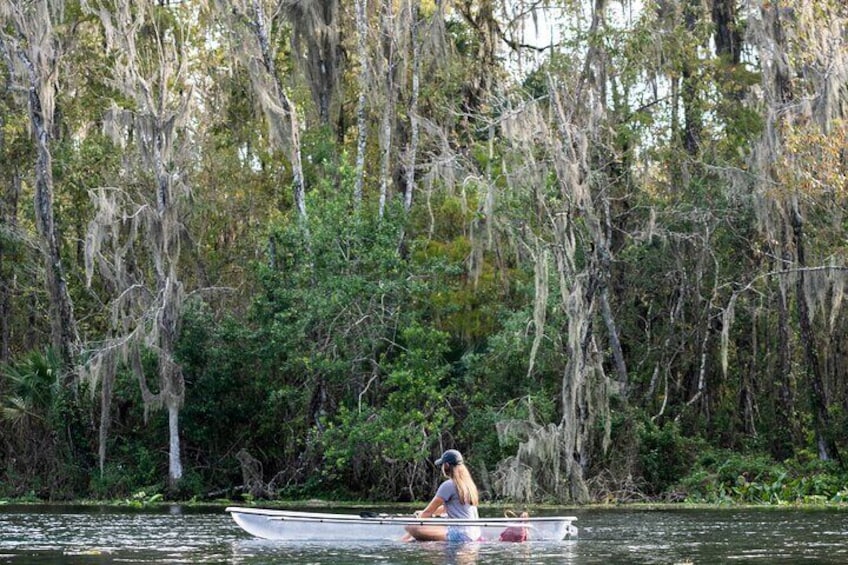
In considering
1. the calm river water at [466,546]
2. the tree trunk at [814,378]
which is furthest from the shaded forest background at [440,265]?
the calm river water at [466,546]

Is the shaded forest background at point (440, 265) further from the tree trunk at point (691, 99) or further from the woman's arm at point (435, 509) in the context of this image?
the woman's arm at point (435, 509)

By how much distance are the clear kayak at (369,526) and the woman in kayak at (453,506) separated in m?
0.09

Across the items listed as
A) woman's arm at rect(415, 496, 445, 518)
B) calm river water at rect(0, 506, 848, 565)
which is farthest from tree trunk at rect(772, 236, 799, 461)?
woman's arm at rect(415, 496, 445, 518)

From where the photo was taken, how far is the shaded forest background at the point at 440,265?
29.9 meters

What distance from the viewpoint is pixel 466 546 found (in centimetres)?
1894

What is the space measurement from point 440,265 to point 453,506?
1254 cm

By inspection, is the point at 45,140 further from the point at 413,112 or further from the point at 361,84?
the point at 413,112

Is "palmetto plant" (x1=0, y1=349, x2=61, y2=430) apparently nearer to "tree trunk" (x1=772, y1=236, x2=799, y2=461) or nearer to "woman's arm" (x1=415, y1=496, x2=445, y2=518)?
"woman's arm" (x1=415, y1=496, x2=445, y2=518)

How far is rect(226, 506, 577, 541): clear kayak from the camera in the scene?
19109mm

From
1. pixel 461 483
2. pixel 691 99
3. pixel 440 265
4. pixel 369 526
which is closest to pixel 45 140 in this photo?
pixel 440 265

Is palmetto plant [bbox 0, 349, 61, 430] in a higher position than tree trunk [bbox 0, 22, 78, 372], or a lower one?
lower

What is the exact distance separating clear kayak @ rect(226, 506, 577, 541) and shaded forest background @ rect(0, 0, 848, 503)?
788cm

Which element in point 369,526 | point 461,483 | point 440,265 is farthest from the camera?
point 440,265

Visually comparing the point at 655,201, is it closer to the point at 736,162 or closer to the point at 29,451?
the point at 736,162
